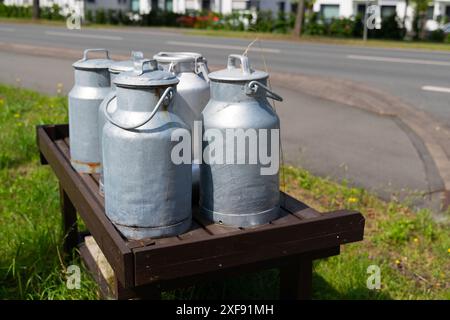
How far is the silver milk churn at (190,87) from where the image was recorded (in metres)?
1.81

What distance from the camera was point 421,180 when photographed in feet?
13.5

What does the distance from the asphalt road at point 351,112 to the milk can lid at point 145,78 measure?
0.46 metres

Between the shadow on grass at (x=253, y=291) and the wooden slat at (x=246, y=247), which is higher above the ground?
the wooden slat at (x=246, y=247)

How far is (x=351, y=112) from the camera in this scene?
247 inches

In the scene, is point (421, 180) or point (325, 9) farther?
point (325, 9)

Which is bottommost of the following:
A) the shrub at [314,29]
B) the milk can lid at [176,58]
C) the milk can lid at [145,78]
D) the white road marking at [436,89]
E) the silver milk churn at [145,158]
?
the white road marking at [436,89]

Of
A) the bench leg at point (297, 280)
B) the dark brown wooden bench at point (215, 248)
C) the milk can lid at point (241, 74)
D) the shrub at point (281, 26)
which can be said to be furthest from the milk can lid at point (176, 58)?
the shrub at point (281, 26)

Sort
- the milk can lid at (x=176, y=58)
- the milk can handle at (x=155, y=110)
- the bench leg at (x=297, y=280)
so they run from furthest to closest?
1. the bench leg at (x=297, y=280)
2. the milk can lid at (x=176, y=58)
3. the milk can handle at (x=155, y=110)

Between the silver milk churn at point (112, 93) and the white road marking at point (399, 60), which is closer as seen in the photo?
the silver milk churn at point (112, 93)

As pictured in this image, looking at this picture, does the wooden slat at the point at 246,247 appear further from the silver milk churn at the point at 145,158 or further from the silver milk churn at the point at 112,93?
the silver milk churn at the point at 112,93

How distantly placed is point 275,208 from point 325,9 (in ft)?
99.8
